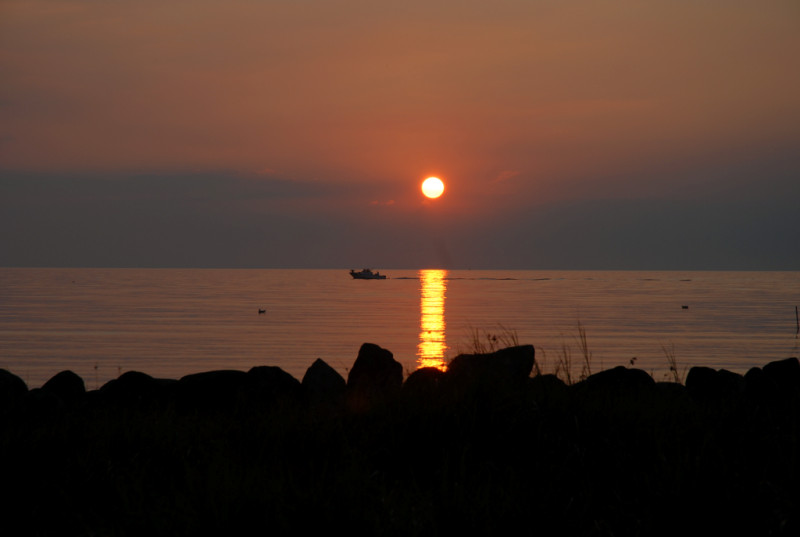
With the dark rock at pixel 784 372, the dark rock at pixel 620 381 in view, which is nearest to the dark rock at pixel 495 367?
the dark rock at pixel 620 381

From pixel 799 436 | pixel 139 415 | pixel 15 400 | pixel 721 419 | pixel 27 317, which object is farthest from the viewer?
pixel 27 317

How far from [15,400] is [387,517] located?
20.1 feet

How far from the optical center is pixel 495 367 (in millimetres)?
9336

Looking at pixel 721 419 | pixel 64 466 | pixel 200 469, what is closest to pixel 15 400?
pixel 64 466

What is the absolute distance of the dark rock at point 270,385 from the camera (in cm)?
1073

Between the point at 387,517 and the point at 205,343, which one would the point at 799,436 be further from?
the point at 205,343

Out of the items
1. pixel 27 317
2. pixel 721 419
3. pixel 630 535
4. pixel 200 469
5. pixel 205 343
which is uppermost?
pixel 27 317

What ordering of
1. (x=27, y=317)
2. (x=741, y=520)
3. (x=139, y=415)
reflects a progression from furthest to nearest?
(x=27, y=317) → (x=139, y=415) → (x=741, y=520)

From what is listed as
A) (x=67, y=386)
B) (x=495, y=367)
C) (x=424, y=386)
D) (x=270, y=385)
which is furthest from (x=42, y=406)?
(x=495, y=367)

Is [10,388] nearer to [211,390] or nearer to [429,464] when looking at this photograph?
[211,390]

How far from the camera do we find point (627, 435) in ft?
23.6

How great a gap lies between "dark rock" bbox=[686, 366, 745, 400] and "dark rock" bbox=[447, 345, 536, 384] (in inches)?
89.7

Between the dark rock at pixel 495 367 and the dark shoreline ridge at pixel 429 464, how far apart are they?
0.05m

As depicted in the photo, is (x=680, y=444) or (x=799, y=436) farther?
(x=680, y=444)
